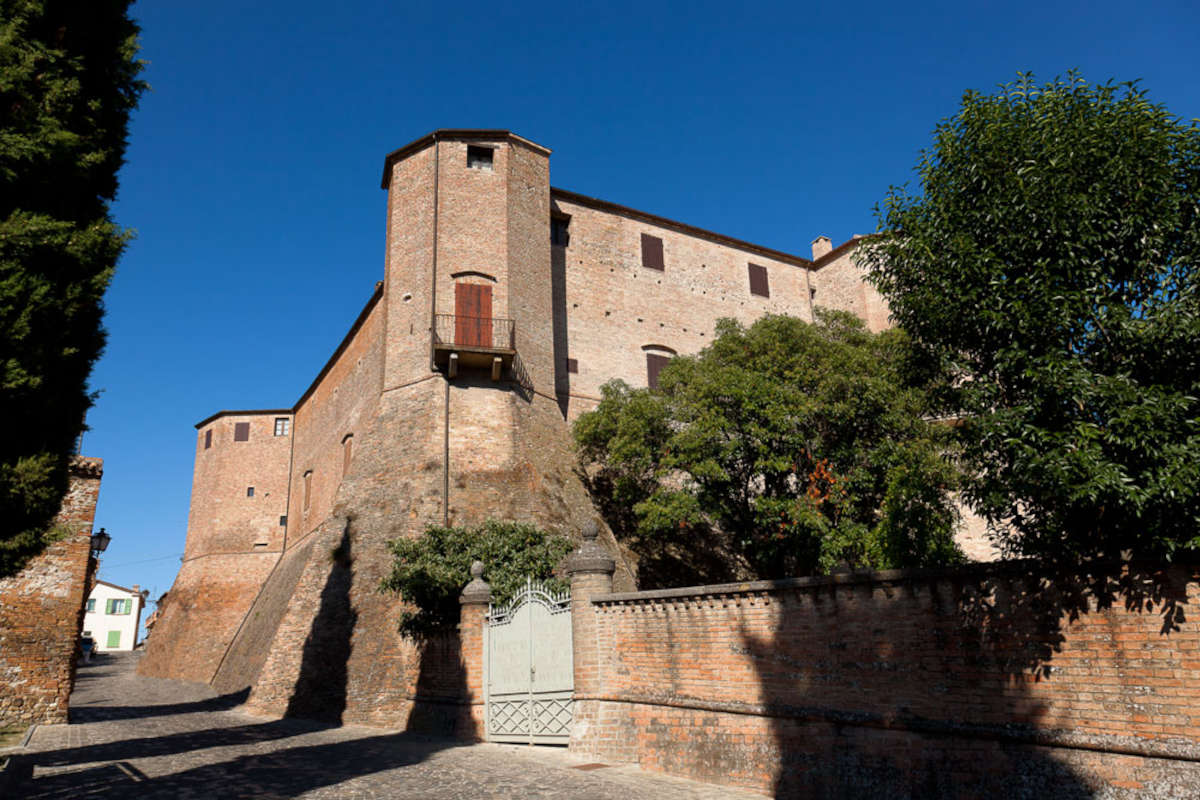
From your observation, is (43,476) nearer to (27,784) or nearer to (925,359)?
(27,784)

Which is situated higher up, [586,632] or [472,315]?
[472,315]

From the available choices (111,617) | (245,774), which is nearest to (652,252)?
(245,774)

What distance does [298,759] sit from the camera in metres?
11.5

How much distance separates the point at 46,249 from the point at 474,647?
9041 millimetres

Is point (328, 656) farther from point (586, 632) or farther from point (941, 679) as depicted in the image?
point (941, 679)

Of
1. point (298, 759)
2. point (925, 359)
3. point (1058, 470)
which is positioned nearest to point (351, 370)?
point (298, 759)

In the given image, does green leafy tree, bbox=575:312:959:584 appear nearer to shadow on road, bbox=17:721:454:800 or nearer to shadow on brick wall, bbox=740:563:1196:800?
shadow on brick wall, bbox=740:563:1196:800

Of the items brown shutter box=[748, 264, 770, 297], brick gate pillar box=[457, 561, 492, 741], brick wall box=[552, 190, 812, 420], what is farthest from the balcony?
brown shutter box=[748, 264, 770, 297]

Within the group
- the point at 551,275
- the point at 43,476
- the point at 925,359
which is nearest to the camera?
the point at 43,476

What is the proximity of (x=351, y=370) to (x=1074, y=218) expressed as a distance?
2847 centimetres

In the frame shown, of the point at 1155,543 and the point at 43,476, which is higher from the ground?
the point at 43,476

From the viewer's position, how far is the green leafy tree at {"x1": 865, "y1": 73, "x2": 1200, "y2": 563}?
6.20 meters

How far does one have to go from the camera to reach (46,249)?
789cm

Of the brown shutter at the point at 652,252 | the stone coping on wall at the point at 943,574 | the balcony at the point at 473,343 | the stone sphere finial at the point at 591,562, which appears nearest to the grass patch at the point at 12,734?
the stone sphere finial at the point at 591,562
